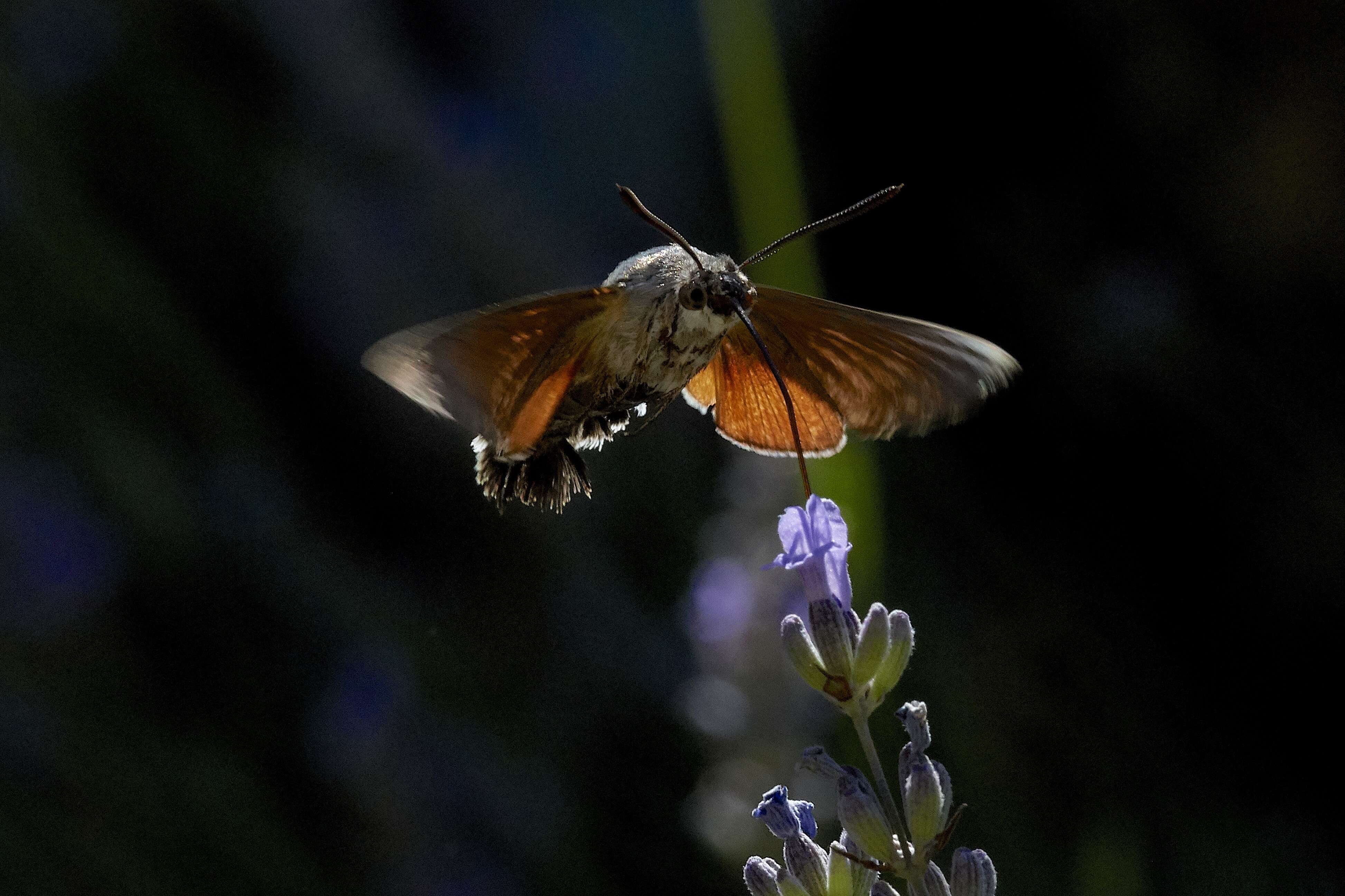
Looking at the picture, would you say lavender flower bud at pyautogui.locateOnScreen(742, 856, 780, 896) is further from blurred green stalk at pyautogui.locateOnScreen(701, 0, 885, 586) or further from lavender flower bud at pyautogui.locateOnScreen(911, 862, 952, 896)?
blurred green stalk at pyautogui.locateOnScreen(701, 0, 885, 586)

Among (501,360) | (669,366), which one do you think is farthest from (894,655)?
(501,360)

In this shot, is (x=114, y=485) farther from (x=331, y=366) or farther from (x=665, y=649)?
(x=665, y=649)

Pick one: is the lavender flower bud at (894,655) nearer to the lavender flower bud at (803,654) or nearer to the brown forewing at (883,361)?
the lavender flower bud at (803,654)

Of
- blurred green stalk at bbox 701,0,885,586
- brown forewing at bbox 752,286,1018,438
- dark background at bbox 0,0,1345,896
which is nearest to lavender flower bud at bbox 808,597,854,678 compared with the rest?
brown forewing at bbox 752,286,1018,438

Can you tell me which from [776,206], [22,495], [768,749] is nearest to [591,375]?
[768,749]

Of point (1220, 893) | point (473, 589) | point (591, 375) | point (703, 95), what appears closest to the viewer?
point (591, 375)
